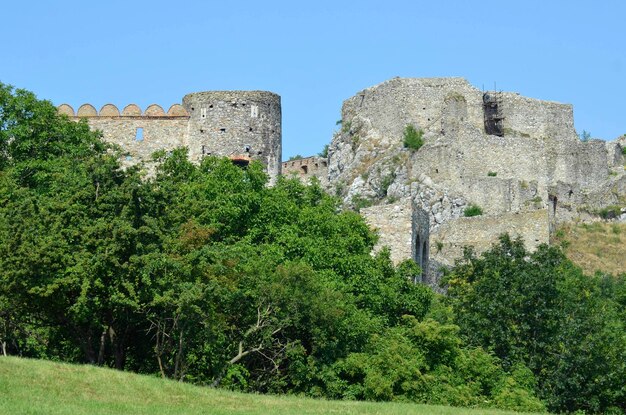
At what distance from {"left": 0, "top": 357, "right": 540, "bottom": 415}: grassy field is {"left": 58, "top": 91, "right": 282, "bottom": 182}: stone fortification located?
23431mm

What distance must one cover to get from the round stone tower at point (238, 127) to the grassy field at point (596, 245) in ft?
59.8

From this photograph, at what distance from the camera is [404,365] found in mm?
40781

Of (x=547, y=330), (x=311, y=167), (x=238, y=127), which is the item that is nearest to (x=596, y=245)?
(x=311, y=167)

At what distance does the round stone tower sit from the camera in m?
58.3

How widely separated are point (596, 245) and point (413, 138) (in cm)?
1232

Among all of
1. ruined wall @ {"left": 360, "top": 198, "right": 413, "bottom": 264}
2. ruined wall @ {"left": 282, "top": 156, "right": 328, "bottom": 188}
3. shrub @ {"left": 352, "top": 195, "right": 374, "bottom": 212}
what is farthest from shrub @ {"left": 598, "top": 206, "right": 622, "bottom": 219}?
ruined wall @ {"left": 360, "top": 198, "right": 413, "bottom": 264}

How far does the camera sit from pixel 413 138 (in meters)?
83.1

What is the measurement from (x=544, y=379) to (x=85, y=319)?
1487cm

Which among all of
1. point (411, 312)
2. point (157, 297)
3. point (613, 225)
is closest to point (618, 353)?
point (411, 312)

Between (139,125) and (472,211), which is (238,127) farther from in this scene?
(472,211)

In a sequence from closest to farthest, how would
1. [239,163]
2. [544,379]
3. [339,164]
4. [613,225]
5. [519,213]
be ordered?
[544,379]
[239,163]
[519,213]
[613,225]
[339,164]

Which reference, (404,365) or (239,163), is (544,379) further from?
(239,163)

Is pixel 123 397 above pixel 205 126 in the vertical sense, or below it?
below

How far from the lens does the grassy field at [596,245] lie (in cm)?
7319
